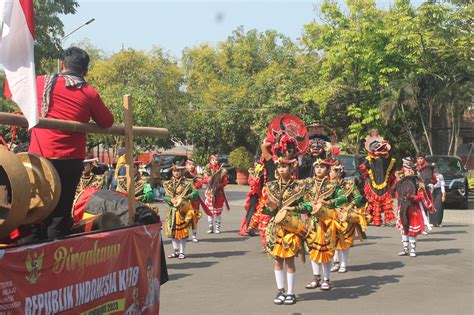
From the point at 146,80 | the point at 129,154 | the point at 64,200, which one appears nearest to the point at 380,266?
the point at 129,154

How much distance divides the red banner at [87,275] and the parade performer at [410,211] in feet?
27.7

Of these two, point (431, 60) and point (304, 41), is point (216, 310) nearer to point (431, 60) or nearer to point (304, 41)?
point (431, 60)

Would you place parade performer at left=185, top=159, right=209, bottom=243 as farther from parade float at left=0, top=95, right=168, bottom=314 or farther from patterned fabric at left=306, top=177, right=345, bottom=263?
parade float at left=0, top=95, right=168, bottom=314

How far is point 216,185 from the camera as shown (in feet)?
55.2

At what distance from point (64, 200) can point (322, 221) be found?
19.1 feet

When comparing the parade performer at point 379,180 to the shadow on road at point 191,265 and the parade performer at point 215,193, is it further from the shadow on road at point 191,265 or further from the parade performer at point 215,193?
the shadow on road at point 191,265

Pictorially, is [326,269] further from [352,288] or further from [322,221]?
[322,221]

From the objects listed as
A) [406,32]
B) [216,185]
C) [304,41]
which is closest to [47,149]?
[216,185]

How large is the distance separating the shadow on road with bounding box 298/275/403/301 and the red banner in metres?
4.86

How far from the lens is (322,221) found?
962 centimetres

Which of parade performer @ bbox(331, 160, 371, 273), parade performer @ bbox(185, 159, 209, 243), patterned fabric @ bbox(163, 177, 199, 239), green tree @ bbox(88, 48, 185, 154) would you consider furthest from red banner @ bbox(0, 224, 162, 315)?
green tree @ bbox(88, 48, 185, 154)

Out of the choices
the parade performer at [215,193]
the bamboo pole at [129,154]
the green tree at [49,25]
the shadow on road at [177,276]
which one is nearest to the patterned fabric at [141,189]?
the shadow on road at [177,276]

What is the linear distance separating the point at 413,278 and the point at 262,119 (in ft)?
84.3

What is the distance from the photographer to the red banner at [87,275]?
3258 millimetres
